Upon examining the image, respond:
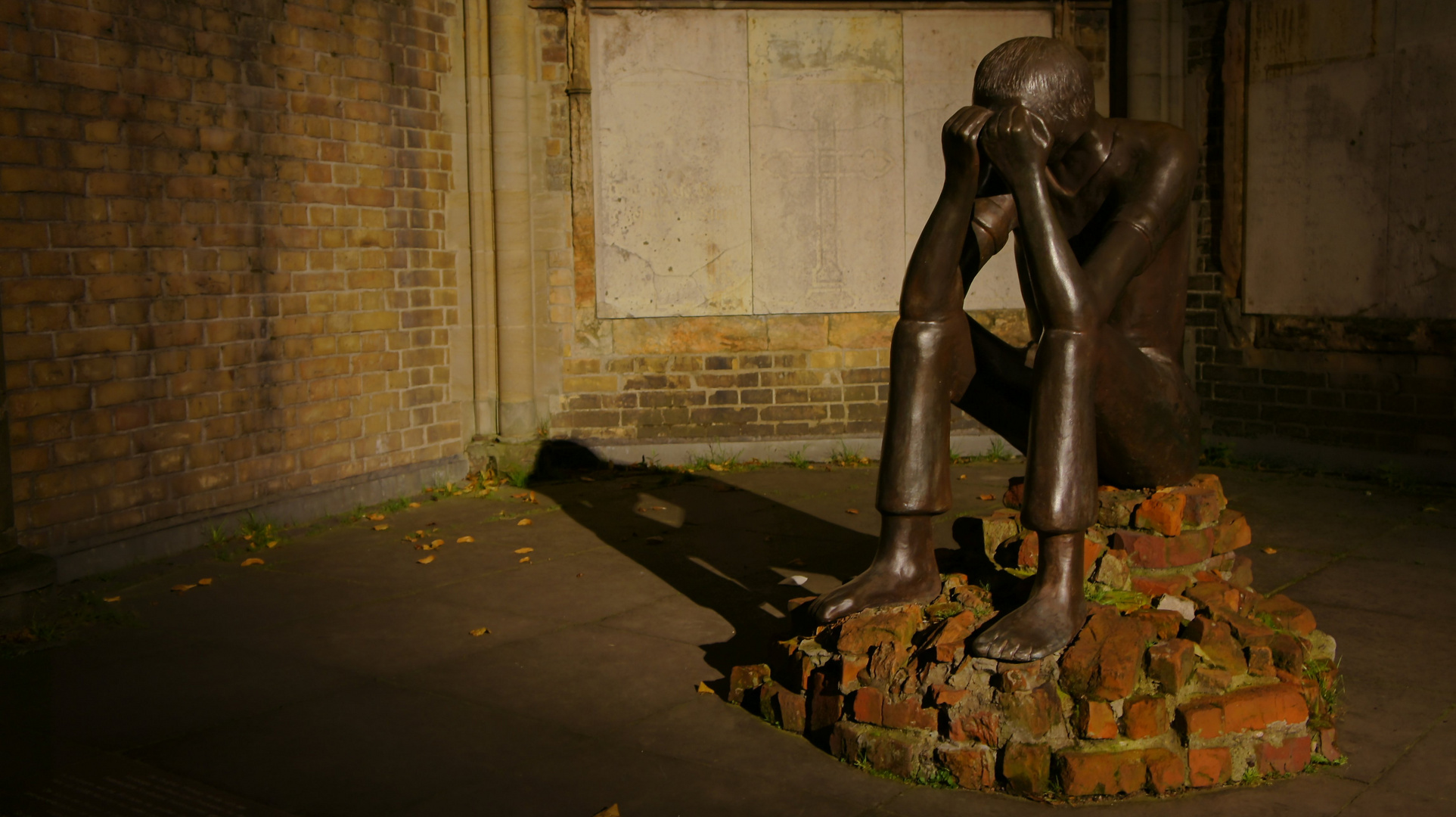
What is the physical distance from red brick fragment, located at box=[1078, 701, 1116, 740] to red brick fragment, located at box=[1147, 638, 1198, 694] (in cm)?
17

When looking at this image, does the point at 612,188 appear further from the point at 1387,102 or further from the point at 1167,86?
the point at 1387,102

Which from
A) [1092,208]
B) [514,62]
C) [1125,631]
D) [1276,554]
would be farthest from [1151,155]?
[514,62]

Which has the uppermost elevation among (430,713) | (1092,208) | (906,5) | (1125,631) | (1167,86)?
(906,5)

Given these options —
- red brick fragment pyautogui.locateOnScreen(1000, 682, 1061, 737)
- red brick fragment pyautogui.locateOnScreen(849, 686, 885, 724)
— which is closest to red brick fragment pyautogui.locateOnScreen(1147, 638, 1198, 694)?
red brick fragment pyautogui.locateOnScreen(1000, 682, 1061, 737)

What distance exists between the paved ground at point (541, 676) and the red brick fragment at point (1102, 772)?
6cm

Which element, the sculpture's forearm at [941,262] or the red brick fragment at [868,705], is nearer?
the red brick fragment at [868,705]

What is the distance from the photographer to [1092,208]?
3656 mm

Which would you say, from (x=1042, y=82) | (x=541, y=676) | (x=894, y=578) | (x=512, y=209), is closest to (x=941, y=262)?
(x=1042, y=82)


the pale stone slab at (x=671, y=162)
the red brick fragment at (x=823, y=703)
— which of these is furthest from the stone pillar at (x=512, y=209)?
the red brick fragment at (x=823, y=703)

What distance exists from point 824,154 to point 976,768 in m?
5.90

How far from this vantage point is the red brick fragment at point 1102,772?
116 inches

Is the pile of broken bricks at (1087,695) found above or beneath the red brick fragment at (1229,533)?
beneath

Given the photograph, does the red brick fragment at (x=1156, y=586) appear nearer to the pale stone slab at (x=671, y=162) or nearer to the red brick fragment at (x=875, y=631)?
the red brick fragment at (x=875, y=631)

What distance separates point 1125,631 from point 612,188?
5763 mm
